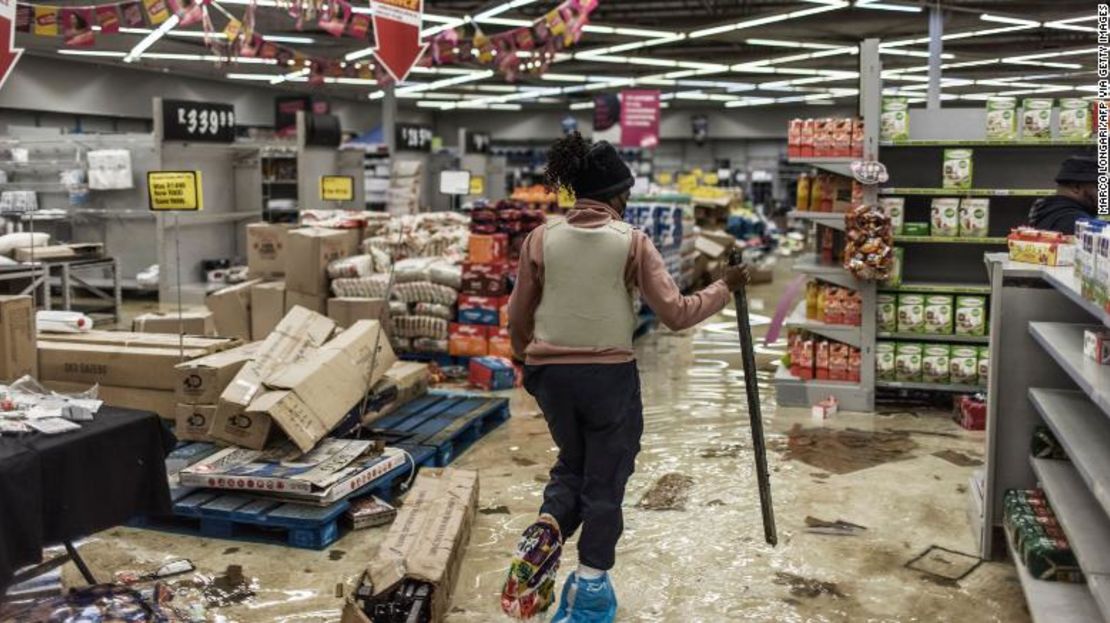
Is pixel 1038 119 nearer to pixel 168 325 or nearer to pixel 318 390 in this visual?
pixel 318 390

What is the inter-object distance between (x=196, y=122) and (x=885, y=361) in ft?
28.6

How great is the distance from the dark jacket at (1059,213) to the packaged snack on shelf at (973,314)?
3.63ft

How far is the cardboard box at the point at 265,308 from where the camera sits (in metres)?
7.75

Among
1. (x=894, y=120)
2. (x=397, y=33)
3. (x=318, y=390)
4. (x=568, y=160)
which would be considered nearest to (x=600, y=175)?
(x=568, y=160)

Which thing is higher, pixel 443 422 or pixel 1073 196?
pixel 1073 196

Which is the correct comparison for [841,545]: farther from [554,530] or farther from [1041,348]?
[554,530]

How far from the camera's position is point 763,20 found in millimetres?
14703

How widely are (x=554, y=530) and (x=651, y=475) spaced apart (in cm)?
201

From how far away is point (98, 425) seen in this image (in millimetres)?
3076

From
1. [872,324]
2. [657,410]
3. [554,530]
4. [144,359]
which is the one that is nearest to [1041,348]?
[554,530]

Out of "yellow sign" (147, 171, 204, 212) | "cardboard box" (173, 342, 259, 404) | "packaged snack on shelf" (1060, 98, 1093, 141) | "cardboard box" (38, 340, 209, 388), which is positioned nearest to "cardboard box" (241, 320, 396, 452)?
"cardboard box" (173, 342, 259, 404)

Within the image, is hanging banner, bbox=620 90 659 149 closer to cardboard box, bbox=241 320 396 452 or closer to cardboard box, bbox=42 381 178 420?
cardboard box, bbox=241 320 396 452

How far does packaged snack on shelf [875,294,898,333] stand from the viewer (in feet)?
21.4

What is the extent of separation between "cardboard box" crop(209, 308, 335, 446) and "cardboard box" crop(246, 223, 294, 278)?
290cm
